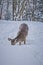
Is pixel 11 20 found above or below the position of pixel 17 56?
above

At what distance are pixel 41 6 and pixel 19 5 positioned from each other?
20cm

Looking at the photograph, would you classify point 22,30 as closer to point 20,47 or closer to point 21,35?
point 21,35

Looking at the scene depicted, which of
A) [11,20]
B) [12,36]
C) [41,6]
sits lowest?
[12,36]

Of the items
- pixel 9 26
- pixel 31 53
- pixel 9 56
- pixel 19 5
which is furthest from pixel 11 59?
pixel 19 5

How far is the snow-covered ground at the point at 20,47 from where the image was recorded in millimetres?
1613

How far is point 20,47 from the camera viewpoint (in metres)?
1.66

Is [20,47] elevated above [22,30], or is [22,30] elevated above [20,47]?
[22,30]

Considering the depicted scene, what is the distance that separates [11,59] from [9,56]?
3 centimetres

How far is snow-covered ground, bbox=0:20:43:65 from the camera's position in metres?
1.61

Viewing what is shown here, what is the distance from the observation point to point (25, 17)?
167cm

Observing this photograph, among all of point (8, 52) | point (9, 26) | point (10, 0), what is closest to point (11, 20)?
point (9, 26)

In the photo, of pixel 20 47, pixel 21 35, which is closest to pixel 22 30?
pixel 21 35

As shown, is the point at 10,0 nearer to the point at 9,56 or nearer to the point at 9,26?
the point at 9,26

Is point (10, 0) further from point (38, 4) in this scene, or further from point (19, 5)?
point (38, 4)
